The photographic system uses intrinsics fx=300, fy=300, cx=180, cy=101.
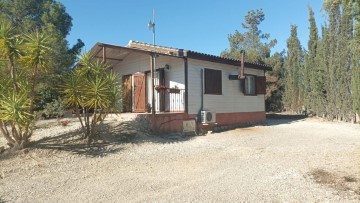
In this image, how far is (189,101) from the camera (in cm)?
1199

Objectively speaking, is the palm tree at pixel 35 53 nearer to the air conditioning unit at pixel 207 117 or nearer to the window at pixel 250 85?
the air conditioning unit at pixel 207 117

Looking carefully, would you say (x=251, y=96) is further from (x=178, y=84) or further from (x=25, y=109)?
(x=25, y=109)

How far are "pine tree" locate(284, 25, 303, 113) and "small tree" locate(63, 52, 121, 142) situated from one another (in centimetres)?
1652

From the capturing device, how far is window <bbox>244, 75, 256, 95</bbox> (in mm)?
15359

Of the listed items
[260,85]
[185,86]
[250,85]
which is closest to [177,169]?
[185,86]

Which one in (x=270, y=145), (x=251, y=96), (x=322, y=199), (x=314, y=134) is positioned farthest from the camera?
(x=251, y=96)

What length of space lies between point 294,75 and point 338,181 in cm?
1770

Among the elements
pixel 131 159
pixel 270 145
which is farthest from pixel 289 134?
pixel 131 159

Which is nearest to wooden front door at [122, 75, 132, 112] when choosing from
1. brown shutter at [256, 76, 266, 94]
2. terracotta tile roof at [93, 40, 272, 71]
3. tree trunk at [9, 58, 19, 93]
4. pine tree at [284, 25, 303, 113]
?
terracotta tile roof at [93, 40, 272, 71]

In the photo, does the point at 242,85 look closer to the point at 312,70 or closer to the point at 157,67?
the point at 157,67

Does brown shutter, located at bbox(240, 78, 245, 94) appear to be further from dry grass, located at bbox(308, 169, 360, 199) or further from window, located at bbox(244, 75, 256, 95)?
dry grass, located at bbox(308, 169, 360, 199)

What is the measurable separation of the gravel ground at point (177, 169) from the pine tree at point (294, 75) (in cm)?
1206

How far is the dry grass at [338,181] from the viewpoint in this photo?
486cm

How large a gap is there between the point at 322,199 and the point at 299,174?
4.83ft
